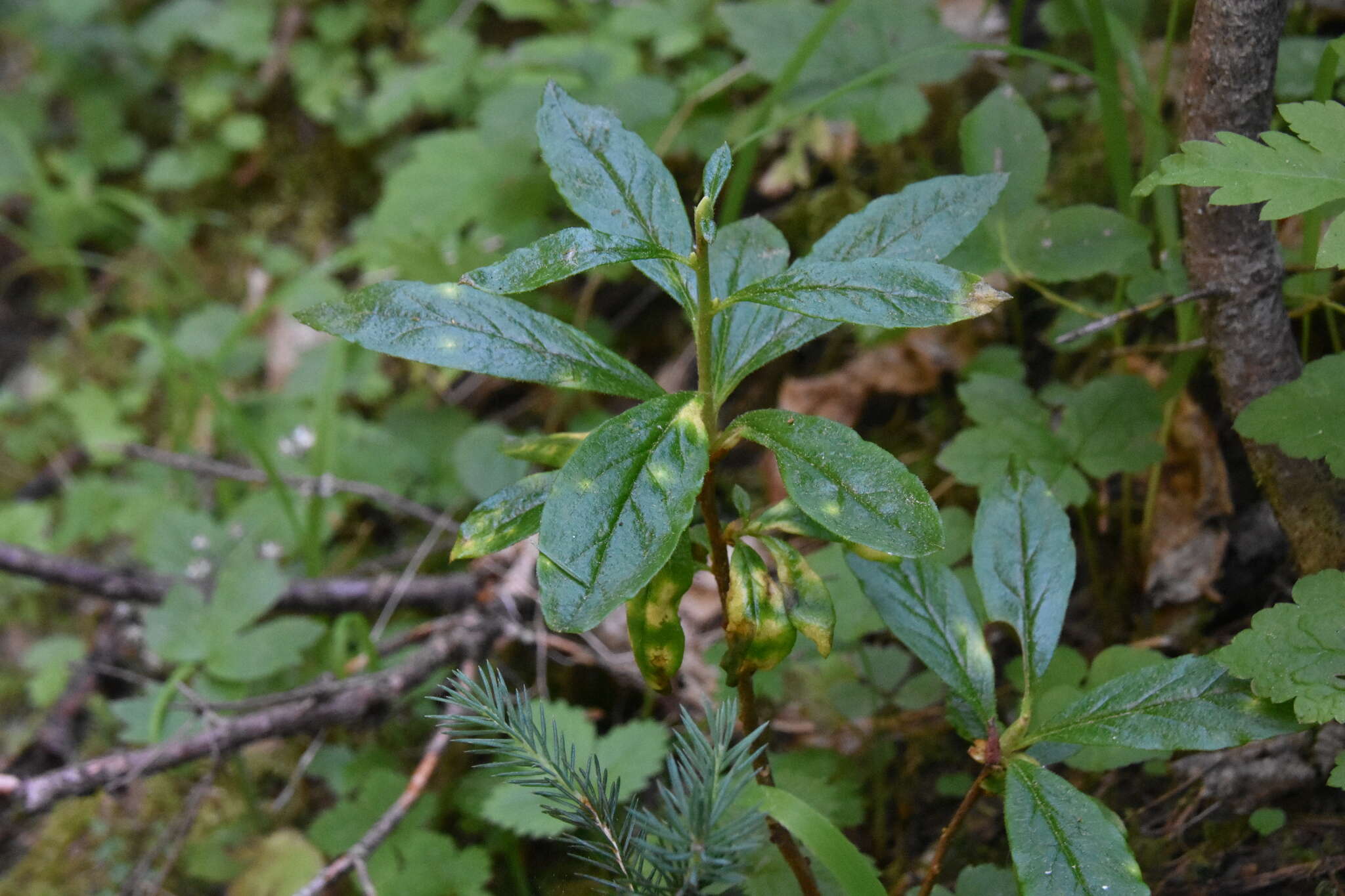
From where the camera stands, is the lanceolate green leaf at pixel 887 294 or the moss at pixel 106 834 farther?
the moss at pixel 106 834

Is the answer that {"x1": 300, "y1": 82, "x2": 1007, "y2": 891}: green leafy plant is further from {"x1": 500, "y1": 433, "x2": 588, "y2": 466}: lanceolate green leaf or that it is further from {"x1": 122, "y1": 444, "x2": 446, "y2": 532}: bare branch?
{"x1": 122, "y1": 444, "x2": 446, "y2": 532}: bare branch

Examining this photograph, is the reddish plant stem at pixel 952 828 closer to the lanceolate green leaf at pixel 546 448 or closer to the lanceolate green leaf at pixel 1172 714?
the lanceolate green leaf at pixel 1172 714

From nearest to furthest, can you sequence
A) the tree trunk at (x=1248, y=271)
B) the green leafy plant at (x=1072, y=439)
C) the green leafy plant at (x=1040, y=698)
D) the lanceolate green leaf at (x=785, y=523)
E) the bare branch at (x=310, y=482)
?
the green leafy plant at (x=1040, y=698)
the lanceolate green leaf at (x=785, y=523)
the tree trunk at (x=1248, y=271)
the green leafy plant at (x=1072, y=439)
the bare branch at (x=310, y=482)

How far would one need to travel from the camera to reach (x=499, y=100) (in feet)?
9.09

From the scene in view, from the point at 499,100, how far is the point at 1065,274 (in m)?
1.87

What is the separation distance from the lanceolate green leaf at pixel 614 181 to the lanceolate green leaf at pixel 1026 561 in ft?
1.78

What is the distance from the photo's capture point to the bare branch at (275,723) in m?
1.61

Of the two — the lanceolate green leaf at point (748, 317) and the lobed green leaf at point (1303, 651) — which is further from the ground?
the lanceolate green leaf at point (748, 317)

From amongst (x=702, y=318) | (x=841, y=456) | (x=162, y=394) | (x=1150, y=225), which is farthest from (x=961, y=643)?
(x=162, y=394)

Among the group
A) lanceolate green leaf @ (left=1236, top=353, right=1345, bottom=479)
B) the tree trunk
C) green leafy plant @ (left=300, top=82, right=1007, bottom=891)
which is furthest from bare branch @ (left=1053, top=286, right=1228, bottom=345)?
green leafy plant @ (left=300, top=82, right=1007, bottom=891)

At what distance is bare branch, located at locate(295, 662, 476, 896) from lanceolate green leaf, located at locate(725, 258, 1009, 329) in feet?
3.13

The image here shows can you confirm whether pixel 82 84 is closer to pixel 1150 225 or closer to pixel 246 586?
pixel 246 586

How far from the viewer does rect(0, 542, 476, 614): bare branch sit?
2.22m

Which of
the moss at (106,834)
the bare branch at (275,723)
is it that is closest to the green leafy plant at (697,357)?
the bare branch at (275,723)
